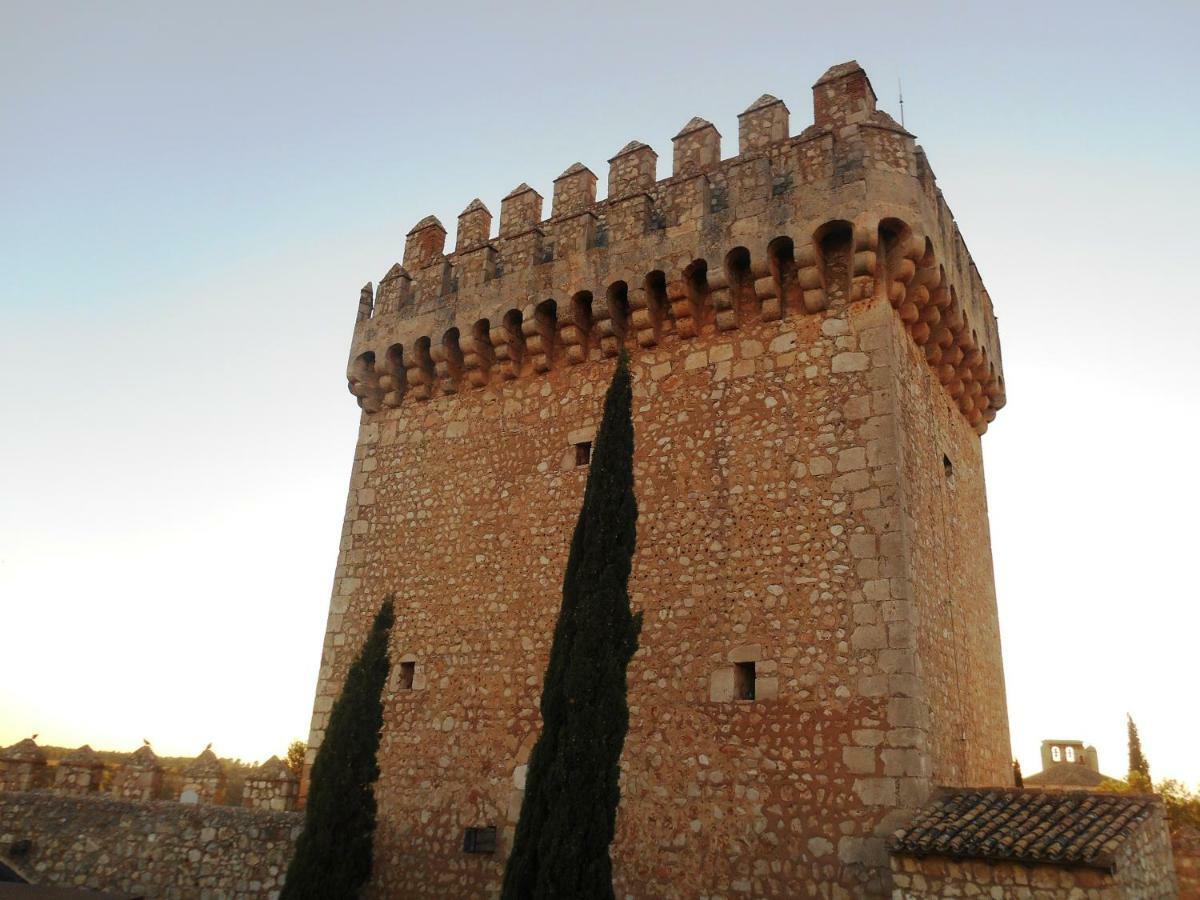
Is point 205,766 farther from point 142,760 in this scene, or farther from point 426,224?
point 426,224

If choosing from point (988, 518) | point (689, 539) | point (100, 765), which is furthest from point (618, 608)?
point (100, 765)

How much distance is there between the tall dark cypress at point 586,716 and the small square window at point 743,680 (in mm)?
1454

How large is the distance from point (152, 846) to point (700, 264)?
30.7 feet

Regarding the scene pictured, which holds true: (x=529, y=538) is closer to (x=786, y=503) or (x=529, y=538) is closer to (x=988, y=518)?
(x=786, y=503)

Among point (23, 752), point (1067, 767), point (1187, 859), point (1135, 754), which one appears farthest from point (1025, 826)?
point (1135, 754)

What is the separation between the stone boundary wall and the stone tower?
4.38 ft

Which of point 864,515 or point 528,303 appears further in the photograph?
point 528,303

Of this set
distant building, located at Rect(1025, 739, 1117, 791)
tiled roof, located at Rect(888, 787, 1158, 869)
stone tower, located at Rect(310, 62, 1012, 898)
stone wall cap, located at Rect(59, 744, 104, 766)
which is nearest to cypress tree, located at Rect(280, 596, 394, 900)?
stone tower, located at Rect(310, 62, 1012, 898)

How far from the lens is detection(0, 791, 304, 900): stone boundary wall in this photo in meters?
10.1

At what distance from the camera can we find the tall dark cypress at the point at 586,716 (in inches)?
263

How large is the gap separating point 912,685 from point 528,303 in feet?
20.2

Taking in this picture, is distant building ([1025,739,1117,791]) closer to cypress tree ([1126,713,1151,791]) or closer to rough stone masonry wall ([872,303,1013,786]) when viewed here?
cypress tree ([1126,713,1151,791])

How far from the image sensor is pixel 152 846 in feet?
34.5

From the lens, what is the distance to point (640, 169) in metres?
10.8
